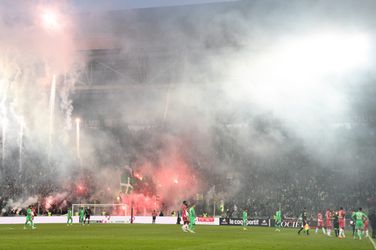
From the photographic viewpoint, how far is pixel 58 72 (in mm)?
36344

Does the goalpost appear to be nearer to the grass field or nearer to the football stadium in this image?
the football stadium

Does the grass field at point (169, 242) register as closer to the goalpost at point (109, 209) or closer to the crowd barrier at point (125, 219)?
the crowd barrier at point (125, 219)

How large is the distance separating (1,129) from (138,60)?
16262mm

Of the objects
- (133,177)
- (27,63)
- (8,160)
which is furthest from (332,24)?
(8,160)

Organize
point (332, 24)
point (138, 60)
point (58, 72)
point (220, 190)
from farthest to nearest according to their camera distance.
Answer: point (220, 190) < point (58, 72) < point (138, 60) < point (332, 24)

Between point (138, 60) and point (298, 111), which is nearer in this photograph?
point (138, 60)

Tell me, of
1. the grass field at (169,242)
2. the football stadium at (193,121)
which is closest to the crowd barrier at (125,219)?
the football stadium at (193,121)

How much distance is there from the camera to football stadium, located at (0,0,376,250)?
98.4 ft

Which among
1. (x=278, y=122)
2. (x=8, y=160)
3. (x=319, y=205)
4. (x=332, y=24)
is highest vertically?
(x=332, y=24)

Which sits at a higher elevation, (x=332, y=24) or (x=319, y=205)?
(x=332, y=24)


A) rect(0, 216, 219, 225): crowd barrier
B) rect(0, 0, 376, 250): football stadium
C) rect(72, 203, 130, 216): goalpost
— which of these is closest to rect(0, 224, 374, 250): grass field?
rect(0, 0, 376, 250): football stadium

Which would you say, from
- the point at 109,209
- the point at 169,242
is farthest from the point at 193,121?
the point at 169,242

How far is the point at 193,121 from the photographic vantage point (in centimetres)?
4706

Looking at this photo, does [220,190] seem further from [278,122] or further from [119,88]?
[119,88]
